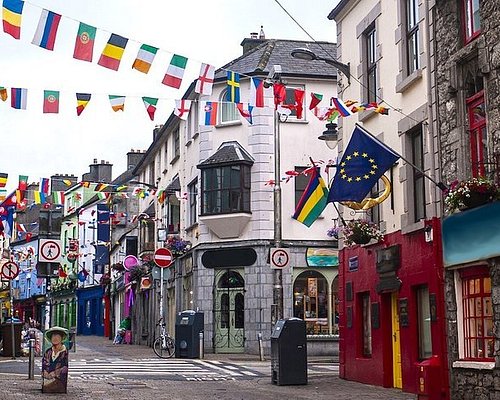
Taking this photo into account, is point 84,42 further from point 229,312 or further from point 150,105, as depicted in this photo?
point 229,312

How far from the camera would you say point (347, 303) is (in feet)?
65.8

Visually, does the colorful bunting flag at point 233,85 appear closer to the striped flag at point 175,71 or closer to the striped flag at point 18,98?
the striped flag at point 175,71

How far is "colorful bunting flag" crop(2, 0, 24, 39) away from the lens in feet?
48.0

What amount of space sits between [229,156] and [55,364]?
16.5 m

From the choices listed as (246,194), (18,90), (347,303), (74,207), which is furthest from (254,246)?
(74,207)

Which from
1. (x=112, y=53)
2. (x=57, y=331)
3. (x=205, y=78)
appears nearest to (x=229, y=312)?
(x=205, y=78)

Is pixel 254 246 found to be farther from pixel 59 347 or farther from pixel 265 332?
pixel 59 347

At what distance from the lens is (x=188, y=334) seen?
29.0 m

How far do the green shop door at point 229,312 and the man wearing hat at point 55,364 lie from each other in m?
16.0

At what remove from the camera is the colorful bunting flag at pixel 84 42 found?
50.1ft

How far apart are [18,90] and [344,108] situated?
6.48 metres

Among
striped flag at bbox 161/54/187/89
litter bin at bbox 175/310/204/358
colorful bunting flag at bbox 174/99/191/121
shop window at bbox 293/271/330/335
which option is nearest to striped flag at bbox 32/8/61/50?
striped flag at bbox 161/54/187/89

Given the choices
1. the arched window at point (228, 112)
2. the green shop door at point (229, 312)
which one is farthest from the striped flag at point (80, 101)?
the green shop door at point (229, 312)

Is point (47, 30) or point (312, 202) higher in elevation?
point (47, 30)
